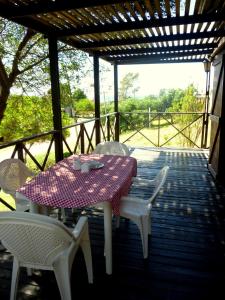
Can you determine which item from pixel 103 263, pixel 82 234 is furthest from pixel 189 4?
pixel 103 263

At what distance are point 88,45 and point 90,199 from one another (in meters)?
3.58

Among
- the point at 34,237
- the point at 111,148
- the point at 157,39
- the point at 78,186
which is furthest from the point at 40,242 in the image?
the point at 157,39

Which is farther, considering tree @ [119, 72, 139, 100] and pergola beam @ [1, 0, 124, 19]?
tree @ [119, 72, 139, 100]

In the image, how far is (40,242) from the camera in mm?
1570

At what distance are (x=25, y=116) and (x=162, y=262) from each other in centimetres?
643

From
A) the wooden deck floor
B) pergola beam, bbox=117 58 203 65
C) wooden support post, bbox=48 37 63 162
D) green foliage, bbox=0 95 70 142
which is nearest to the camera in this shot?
the wooden deck floor

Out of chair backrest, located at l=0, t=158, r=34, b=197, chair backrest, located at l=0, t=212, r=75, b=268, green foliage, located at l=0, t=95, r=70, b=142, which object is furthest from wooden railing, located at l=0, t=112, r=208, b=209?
chair backrest, located at l=0, t=212, r=75, b=268

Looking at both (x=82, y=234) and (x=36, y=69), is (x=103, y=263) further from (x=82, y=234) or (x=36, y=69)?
(x=36, y=69)

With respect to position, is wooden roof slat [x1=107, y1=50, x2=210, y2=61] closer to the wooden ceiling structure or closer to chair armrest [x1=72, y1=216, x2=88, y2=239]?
the wooden ceiling structure

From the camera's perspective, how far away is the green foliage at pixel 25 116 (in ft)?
24.6

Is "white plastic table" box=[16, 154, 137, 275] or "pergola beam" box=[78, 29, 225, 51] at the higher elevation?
"pergola beam" box=[78, 29, 225, 51]

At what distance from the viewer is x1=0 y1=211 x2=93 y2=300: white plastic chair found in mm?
1484

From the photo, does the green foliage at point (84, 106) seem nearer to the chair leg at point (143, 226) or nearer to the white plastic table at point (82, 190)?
the white plastic table at point (82, 190)

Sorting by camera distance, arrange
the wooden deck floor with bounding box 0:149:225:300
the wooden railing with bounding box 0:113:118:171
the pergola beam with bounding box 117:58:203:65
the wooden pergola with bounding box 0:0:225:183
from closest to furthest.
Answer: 1. the wooden deck floor with bounding box 0:149:225:300
2. the wooden pergola with bounding box 0:0:225:183
3. the wooden railing with bounding box 0:113:118:171
4. the pergola beam with bounding box 117:58:203:65
